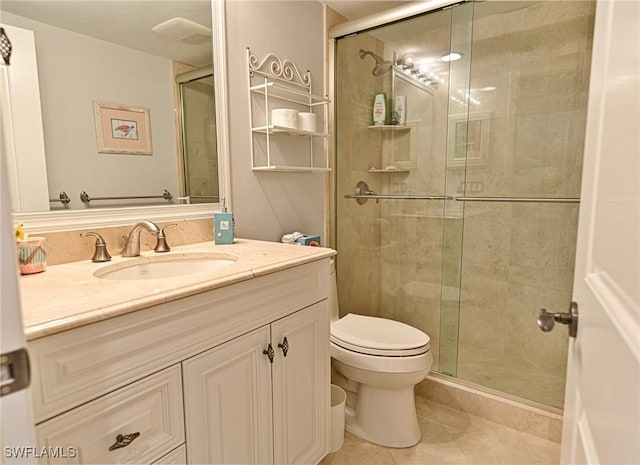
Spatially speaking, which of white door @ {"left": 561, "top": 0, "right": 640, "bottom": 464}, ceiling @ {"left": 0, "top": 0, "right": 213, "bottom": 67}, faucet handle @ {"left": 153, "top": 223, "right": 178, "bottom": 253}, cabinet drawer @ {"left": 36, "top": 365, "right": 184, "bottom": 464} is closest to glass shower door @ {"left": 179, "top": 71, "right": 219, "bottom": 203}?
ceiling @ {"left": 0, "top": 0, "right": 213, "bottom": 67}

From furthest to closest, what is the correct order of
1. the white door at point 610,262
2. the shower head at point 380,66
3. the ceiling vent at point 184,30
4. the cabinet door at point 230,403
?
1. the shower head at point 380,66
2. the ceiling vent at point 184,30
3. the cabinet door at point 230,403
4. the white door at point 610,262

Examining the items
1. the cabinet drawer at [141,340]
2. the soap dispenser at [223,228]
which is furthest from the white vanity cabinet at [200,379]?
the soap dispenser at [223,228]

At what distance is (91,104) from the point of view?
1.23 m

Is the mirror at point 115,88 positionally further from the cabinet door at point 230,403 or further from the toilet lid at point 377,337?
the toilet lid at point 377,337

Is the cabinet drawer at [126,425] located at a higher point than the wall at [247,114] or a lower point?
lower

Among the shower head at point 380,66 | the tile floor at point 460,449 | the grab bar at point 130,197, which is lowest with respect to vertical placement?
the tile floor at point 460,449

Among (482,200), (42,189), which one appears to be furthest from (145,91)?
(482,200)

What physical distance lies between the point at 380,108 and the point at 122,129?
1598 millimetres

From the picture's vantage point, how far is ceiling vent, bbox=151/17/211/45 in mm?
1427

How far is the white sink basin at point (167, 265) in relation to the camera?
3.96 ft

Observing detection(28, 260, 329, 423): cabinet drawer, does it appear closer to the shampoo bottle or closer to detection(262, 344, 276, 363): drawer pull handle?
detection(262, 344, 276, 363): drawer pull handle

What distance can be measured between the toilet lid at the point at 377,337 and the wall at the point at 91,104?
1.02 metres

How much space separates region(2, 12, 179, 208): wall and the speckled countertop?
0.27m

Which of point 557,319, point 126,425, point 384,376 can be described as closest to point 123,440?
point 126,425
